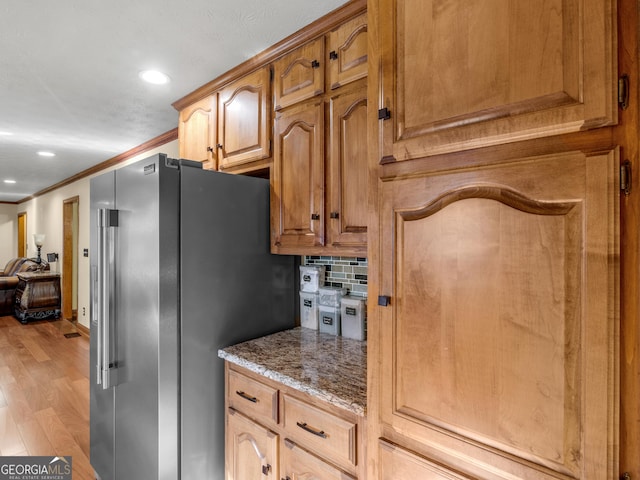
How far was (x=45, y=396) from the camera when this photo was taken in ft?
10.6

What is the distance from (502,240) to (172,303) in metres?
1.37

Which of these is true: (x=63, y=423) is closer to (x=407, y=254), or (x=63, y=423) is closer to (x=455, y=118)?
(x=407, y=254)

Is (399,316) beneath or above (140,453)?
above

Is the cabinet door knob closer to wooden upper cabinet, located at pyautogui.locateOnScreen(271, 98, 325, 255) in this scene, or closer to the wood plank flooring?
wooden upper cabinet, located at pyautogui.locateOnScreen(271, 98, 325, 255)

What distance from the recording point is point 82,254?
17.9ft

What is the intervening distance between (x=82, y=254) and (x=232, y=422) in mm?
4959

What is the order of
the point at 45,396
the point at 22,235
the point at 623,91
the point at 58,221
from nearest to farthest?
the point at 623,91, the point at 45,396, the point at 58,221, the point at 22,235

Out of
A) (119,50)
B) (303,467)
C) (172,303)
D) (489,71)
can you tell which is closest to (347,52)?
(489,71)

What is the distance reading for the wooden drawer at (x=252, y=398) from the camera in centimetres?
152

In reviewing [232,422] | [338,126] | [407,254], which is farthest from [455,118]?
[232,422]

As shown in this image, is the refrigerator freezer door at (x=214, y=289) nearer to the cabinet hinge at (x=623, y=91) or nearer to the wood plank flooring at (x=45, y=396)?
the wood plank flooring at (x=45, y=396)

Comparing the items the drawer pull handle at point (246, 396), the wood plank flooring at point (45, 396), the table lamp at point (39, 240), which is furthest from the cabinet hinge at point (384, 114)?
the table lamp at point (39, 240)

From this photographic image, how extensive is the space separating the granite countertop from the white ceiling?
1542 millimetres

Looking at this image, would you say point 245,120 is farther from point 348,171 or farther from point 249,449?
point 249,449
